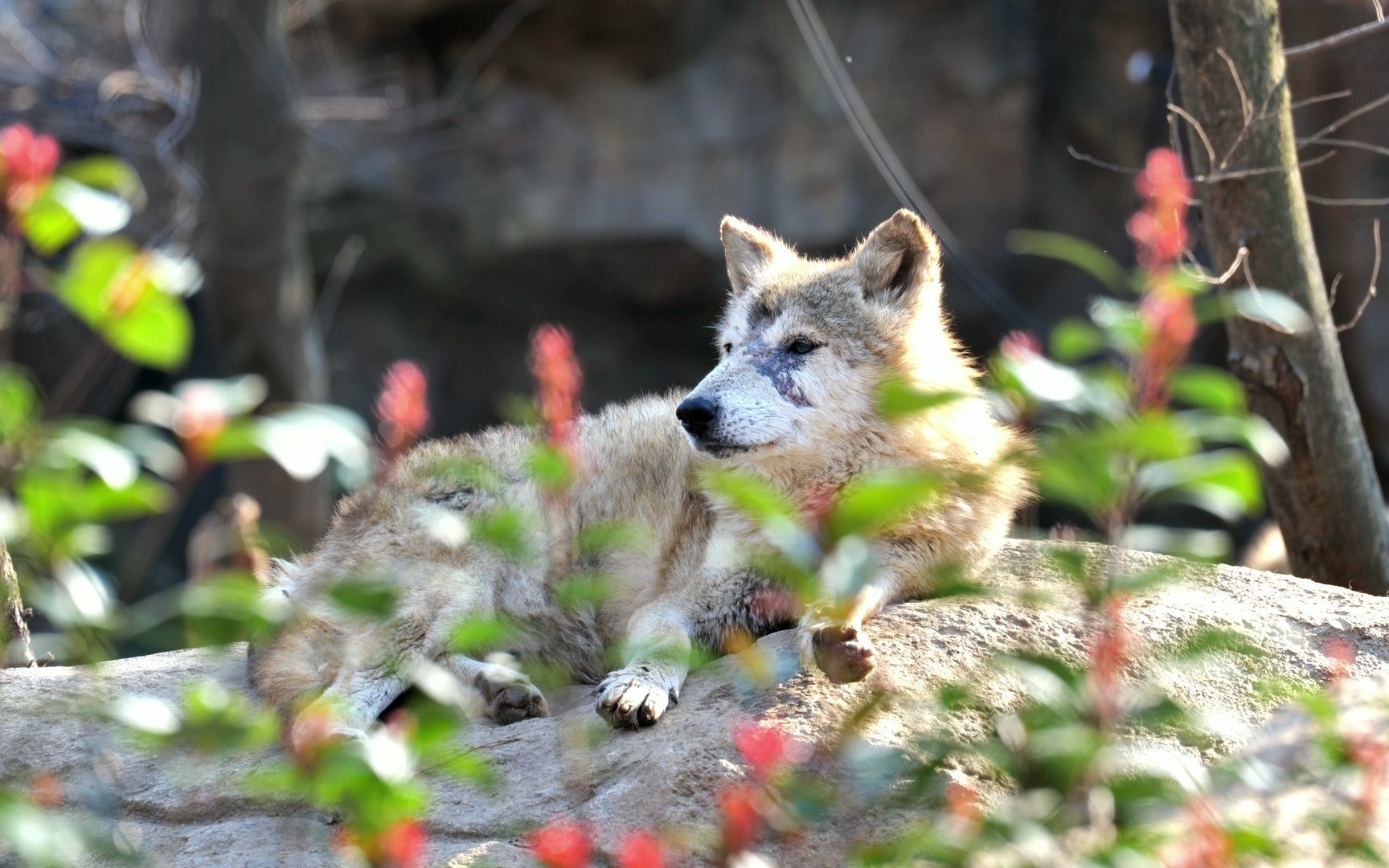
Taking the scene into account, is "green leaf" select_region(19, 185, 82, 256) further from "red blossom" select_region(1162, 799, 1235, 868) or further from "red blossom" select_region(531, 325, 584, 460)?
"red blossom" select_region(1162, 799, 1235, 868)

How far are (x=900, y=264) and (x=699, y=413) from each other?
111cm

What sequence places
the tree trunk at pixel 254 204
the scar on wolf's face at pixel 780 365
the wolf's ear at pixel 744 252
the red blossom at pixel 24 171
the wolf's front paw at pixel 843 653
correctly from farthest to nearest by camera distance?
1. the tree trunk at pixel 254 204
2. the wolf's ear at pixel 744 252
3. the scar on wolf's face at pixel 780 365
4. the wolf's front paw at pixel 843 653
5. the red blossom at pixel 24 171

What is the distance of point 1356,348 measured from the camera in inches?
483

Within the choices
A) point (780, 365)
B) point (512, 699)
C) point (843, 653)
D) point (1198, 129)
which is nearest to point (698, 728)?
point (843, 653)

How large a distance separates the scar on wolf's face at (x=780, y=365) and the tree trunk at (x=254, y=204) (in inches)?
245

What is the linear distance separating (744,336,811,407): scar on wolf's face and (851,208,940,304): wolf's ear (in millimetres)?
445

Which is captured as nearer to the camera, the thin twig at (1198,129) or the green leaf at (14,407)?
the green leaf at (14,407)

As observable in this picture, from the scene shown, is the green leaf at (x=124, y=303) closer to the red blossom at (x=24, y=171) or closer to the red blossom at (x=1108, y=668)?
the red blossom at (x=24, y=171)

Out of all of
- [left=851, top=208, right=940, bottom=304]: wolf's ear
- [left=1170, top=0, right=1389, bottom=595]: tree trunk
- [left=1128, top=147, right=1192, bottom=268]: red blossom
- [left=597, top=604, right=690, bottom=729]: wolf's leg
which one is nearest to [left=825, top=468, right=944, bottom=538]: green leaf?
[left=1128, top=147, right=1192, bottom=268]: red blossom

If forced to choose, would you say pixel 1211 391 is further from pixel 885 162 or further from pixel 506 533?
pixel 885 162

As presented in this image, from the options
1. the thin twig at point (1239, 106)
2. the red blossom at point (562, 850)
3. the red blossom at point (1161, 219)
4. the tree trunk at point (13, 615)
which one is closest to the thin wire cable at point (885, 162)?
the thin twig at point (1239, 106)

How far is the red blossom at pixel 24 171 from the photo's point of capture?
1777 mm

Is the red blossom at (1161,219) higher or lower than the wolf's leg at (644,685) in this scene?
higher

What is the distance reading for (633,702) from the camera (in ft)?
13.2
